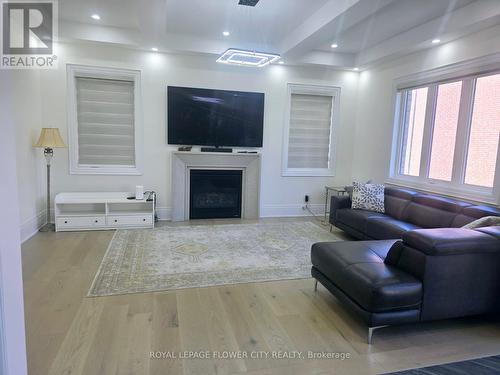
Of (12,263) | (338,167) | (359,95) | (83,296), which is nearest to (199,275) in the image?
(83,296)

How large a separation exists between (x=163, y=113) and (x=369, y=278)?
4135 mm

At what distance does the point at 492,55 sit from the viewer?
3.51m

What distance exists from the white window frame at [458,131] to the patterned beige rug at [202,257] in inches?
59.5

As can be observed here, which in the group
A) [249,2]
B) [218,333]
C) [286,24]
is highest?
[286,24]

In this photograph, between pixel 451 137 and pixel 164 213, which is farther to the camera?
pixel 164 213

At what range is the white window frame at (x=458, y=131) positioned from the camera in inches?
143

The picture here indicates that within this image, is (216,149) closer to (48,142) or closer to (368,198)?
(48,142)

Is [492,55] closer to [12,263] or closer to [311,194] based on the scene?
[311,194]

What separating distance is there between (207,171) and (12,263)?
13.6 feet

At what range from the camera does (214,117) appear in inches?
211

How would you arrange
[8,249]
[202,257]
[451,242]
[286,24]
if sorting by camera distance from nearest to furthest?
[8,249] < [451,242] < [202,257] < [286,24]

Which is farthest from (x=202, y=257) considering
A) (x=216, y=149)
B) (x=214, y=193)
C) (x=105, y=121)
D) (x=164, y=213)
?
(x=105, y=121)

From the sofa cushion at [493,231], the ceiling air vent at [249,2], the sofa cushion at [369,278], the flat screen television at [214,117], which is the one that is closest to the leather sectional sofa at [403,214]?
the sofa cushion at [493,231]

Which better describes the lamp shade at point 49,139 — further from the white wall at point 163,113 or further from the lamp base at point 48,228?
the lamp base at point 48,228
